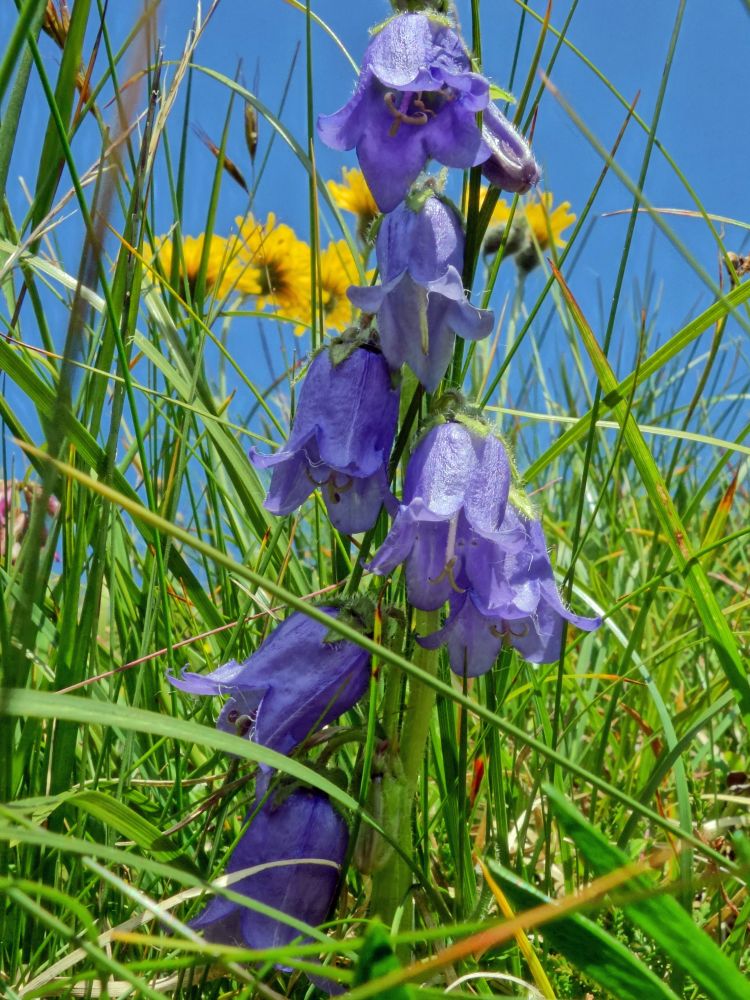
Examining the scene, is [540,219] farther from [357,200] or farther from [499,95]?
[499,95]

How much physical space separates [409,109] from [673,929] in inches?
40.2

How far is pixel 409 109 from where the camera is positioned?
4.49ft

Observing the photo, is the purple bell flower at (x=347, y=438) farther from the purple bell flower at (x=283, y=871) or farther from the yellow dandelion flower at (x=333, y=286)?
the yellow dandelion flower at (x=333, y=286)

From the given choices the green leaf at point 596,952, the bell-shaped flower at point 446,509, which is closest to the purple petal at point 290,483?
the bell-shaped flower at point 446,509

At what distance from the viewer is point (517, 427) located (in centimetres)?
286

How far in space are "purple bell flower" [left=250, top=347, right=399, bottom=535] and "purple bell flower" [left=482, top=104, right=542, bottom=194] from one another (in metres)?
0.28

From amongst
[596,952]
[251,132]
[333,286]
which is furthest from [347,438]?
[333,286]

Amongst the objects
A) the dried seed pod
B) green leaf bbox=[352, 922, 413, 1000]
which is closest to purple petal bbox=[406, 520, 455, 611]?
green leaf bbox=[352, 922, 413, 1000]

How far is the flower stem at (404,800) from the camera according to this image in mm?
1275

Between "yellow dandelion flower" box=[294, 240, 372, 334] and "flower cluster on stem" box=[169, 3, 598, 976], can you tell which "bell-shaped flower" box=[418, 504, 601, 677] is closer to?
"flower cluster on stem" box=[169, 3, 598, 976]

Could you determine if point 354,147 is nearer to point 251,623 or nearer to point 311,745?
point 311,745

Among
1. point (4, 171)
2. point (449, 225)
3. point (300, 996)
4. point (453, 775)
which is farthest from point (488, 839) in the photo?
point (4, 171)

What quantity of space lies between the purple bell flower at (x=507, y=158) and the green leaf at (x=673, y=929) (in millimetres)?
867

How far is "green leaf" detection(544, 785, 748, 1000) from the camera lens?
763mm
